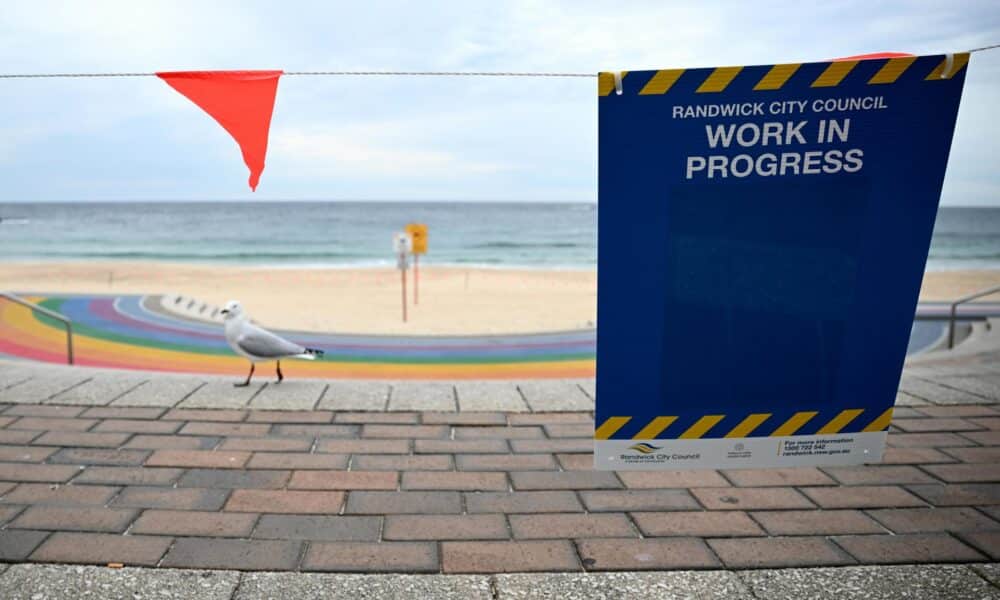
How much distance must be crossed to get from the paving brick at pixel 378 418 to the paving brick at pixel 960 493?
3111 millimetres

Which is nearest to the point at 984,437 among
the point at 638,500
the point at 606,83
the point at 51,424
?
the point at 638,500

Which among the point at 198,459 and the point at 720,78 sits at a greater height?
the point at 720,78

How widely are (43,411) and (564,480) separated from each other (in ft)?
12.5

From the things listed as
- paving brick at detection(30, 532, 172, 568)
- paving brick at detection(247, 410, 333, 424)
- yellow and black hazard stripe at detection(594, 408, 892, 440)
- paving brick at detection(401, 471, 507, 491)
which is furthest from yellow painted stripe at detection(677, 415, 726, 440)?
paving brick at detection(247, 410, 333, 424)

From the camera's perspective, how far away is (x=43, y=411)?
5027 millimetres

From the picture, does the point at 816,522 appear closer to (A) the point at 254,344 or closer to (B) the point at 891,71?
(B) the point at 891,71

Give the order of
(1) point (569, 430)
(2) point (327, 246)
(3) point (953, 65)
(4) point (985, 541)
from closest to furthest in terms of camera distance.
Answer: (3) point (953, 65), (4) point (985, 541), (1) point (569, 430), (2) point (327, 246)

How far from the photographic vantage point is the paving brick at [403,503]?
3518 mm

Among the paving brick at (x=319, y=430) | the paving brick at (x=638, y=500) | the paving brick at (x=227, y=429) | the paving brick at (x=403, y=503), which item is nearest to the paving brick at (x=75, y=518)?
the paving brick at (x=403, y=503)

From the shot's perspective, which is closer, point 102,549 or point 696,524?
point 102,549

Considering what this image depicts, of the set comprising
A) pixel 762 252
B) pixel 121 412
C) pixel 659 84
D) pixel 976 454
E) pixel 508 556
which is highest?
pixel 659 84

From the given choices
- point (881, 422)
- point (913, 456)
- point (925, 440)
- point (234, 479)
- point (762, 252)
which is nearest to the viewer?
point (762, 252)

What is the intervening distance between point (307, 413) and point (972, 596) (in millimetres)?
4064

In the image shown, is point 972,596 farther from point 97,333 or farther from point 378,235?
point 378,235
